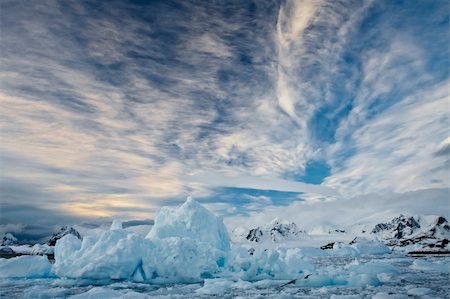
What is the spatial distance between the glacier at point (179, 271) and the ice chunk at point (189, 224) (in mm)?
74

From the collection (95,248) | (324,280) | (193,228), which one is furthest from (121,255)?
(324,280)

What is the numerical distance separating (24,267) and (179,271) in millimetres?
11235

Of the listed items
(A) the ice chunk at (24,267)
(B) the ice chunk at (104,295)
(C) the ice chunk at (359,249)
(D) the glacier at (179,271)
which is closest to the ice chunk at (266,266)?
(D) the glacier at (179,271)

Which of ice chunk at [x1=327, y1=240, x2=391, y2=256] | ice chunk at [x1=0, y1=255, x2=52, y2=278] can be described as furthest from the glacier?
ice chunk at [x1=327, y1=240, x2=391, y2=256]

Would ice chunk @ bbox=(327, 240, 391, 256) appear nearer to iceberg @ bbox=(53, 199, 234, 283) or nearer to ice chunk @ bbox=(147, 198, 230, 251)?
ice chunk @ bbox=(147, 198, 230, 251)

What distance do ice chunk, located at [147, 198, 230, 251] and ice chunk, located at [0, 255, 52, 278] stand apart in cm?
737

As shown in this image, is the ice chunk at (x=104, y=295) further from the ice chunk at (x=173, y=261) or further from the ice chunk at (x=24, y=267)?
the ice chunk at (x=24, y=267)

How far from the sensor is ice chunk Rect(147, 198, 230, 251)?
28.3m

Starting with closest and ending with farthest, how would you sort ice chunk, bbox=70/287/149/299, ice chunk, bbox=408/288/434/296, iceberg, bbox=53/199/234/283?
1. ice chunk, bbox=70/287/149/299
2. ice chunk, bbox=408/288/434/296
3. iceberg, bbox=53/199/234/283

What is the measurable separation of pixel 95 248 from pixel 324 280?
43.0 feet

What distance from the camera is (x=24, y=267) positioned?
25.3 m

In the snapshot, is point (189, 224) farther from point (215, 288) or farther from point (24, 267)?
point (215, 288)

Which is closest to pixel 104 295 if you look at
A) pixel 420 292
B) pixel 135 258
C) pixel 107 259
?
pixel 107 259

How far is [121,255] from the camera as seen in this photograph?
21.2m
